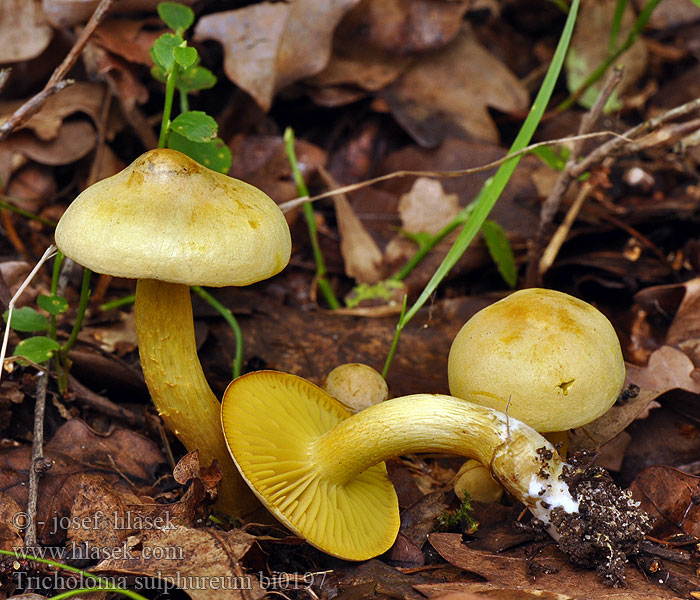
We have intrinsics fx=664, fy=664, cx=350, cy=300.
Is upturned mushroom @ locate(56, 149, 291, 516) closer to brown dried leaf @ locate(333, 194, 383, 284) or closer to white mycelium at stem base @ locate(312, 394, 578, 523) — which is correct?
white mycelium at stem base @ locate(312, 394, 578, 523)

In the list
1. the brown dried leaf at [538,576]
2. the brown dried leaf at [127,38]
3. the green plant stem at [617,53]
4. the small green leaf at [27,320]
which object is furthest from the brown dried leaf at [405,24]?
the brown dried leaf at [538,576]

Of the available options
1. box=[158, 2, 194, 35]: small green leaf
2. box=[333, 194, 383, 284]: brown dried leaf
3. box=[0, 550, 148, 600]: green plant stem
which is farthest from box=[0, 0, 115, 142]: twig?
box=[333, 194, 383, 284]: brown dried leaf

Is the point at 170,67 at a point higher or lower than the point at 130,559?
higher

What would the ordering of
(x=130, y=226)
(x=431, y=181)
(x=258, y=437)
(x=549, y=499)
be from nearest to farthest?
(x=130, y=226), (x=549, y=499), (x=258, y=437), (x=431, y=181)

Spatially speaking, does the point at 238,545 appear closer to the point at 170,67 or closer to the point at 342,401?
the point at 342,401

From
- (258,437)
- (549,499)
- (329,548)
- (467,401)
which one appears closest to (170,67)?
(258,437)
